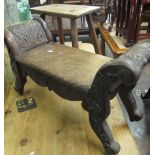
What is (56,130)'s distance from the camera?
108 centimetres

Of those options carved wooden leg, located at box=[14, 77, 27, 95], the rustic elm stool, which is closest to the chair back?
the rustic elm stool

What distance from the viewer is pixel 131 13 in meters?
1.72

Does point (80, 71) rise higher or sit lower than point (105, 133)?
higher

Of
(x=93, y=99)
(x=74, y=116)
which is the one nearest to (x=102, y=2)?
(x=74, y=116)

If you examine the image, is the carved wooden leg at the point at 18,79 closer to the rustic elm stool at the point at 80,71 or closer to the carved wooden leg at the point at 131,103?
the rustic elm stool at the point at 80,71

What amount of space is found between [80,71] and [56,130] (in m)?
0.37

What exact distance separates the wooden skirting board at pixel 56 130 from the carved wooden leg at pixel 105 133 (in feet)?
0.22

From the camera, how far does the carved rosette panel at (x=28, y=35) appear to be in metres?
1.26

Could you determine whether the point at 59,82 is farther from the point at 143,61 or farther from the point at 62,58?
the point at 143,61

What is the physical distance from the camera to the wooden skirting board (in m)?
0.97

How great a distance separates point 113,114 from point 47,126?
0.41 meters

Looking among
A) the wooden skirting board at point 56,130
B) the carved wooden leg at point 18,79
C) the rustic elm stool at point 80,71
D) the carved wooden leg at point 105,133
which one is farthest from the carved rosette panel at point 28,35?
the carved wooden leg at point 105,133

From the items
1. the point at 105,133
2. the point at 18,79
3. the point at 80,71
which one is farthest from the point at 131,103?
the point at 18,79

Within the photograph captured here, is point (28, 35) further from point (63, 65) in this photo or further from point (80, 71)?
point (80, 71)
